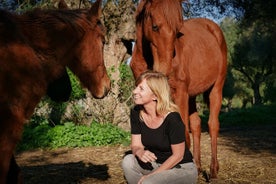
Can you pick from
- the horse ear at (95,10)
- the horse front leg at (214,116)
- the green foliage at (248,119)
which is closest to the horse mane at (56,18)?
the horse ear at (95,10)

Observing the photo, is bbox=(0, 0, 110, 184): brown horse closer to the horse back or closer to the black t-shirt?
the black t-shirt

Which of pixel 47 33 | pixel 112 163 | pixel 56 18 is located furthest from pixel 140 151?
pixel 112 163

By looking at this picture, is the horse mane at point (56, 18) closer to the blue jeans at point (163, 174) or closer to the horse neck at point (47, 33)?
the horse neck at point (47, 33)

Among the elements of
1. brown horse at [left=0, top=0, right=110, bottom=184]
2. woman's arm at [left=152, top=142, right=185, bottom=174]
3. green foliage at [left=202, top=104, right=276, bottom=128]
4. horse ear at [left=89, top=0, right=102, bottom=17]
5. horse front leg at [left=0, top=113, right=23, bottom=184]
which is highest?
horse ear at [left=89, top=0, right=102, bottom=17]

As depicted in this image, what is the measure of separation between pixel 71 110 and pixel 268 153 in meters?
5.65

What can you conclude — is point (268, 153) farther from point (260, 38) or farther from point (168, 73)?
point (260, 38)

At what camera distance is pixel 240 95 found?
42219mm

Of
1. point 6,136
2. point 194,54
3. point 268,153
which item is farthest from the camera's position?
point 268,153

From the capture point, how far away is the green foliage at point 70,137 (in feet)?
28.9

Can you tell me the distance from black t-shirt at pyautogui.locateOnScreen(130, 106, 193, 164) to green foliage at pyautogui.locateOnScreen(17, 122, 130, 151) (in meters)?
5.21

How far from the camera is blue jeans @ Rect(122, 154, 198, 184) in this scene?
10.4ft

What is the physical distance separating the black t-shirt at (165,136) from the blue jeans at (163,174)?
11cm

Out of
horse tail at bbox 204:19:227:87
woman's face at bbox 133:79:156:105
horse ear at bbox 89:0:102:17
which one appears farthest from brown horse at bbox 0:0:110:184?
horse tail at bbox 204:19:227:87

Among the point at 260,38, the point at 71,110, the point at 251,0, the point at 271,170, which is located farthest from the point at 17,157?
the point at 260,38
